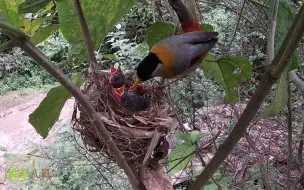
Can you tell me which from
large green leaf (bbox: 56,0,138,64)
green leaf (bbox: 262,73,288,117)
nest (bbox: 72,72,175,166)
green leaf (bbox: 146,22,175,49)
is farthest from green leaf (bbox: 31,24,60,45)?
green leaf (bbox: 262,73,288,117)

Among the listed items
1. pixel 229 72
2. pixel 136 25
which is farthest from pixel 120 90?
pixel 136 25

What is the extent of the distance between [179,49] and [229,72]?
13 centimetres

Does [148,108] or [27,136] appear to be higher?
[27,136]

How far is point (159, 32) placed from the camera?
0.96 metres

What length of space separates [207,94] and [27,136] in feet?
7.72

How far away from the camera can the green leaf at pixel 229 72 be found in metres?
0.89

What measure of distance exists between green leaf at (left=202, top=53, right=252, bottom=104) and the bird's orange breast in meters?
0.09

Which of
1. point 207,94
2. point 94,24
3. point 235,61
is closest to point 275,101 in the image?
point 235,61

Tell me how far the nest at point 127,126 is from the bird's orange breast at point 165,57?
106mm

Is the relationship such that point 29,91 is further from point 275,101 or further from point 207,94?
point 275,101

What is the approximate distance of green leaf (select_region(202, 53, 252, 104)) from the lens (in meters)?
0.89

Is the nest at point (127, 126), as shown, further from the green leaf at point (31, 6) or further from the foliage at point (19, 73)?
the foliage at point (19, 73)

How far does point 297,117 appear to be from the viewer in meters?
2.34

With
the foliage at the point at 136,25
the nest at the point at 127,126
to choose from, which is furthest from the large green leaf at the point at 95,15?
the foliage at the point at 136,25
